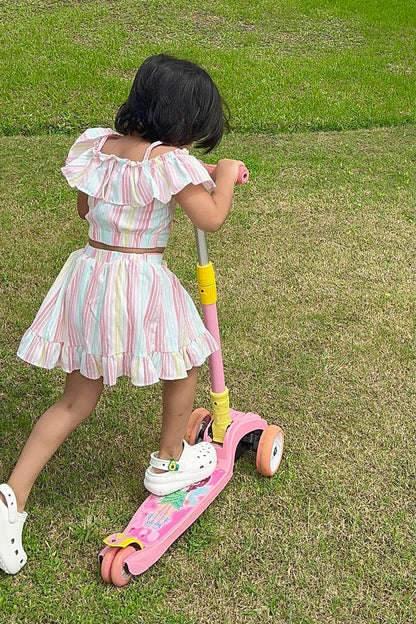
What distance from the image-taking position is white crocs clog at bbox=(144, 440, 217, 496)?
8.59ft

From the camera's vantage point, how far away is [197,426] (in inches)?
116

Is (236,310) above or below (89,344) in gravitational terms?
below

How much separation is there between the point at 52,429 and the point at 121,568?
1.49 feet

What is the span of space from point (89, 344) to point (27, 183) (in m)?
3.07

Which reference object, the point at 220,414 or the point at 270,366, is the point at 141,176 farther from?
the point at 270,366

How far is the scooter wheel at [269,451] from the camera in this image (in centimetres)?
277

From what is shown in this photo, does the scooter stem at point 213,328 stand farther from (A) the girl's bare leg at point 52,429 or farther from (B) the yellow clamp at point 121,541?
(B) the yellow clamp at point 121,541

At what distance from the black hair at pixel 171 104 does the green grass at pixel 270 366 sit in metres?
1.19

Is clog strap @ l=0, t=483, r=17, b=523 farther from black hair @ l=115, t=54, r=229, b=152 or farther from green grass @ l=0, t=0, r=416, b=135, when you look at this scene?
green grass @ l=0, t=0, r=416, b=135

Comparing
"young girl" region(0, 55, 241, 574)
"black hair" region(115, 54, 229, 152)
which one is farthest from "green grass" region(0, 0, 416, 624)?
"black hair" region(115, 54, 229, 152)

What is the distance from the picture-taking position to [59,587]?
242cm

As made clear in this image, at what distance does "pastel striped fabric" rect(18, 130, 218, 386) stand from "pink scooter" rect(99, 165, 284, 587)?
0.17m

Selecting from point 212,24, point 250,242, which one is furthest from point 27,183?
point 212,24

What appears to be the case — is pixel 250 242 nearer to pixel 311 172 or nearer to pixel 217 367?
pixel 311 172
